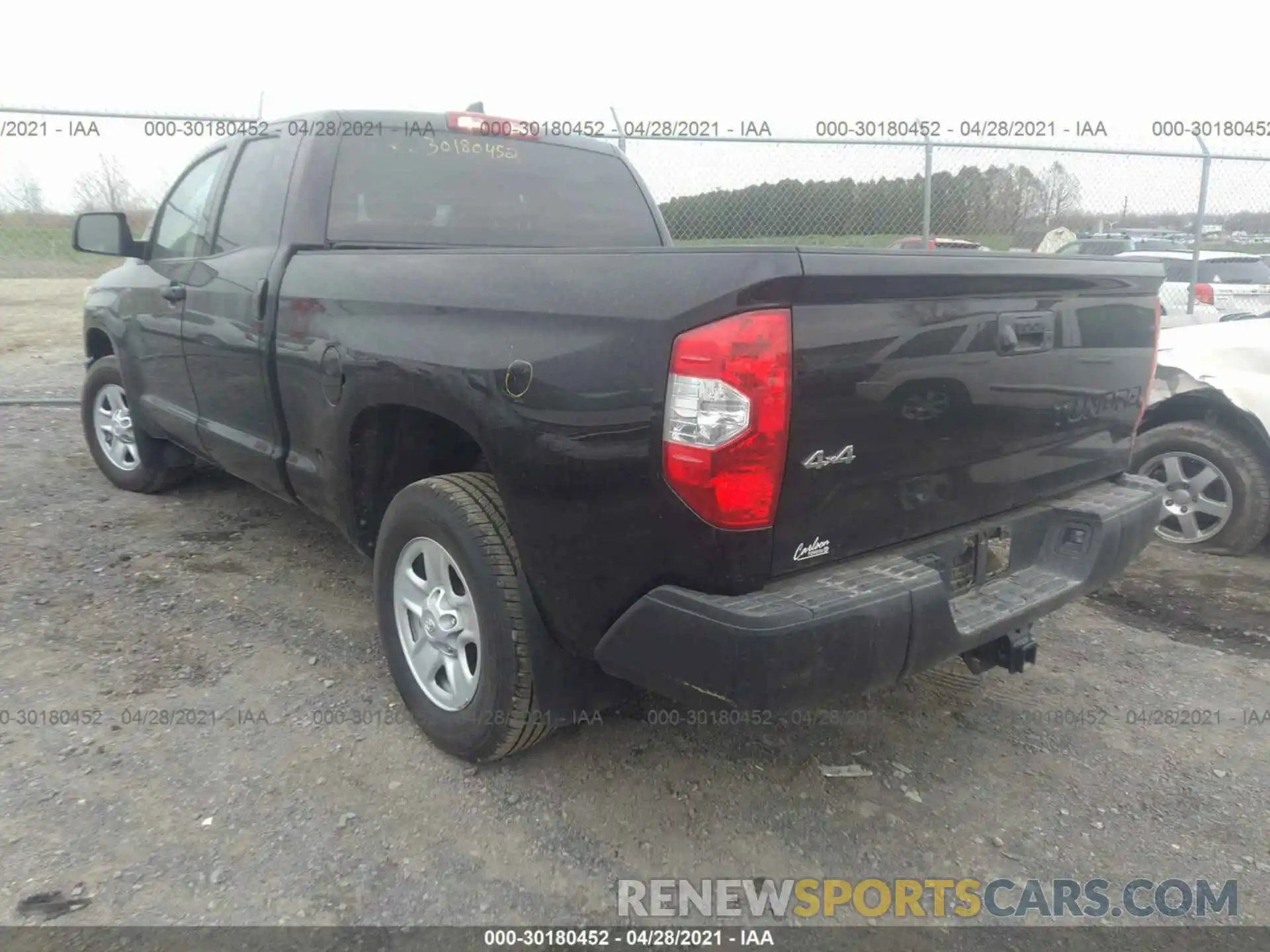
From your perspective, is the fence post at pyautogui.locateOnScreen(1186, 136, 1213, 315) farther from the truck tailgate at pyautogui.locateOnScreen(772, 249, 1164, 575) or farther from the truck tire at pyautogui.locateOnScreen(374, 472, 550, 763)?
the truck tire at pyautogui.locateOnScreen(374, 472, 550, 763)

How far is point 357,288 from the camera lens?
2855mm

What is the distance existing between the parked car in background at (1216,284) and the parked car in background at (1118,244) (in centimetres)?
33

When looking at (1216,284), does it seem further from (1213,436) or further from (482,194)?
(482,194)

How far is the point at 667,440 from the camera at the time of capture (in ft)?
6.57

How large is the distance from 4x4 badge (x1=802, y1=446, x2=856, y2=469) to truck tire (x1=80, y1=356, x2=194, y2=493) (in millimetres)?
4045

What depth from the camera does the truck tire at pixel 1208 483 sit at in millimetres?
4477

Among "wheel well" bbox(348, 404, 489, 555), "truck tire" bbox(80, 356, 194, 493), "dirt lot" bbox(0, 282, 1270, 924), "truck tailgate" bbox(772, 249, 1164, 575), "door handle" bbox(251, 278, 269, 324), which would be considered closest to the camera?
"truck tailgate" bbox(772, 249, 1164, 575)

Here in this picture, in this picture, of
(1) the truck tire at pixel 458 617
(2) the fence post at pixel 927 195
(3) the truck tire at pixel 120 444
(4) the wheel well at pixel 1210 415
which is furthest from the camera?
(2) the fence post at pixel 927 195

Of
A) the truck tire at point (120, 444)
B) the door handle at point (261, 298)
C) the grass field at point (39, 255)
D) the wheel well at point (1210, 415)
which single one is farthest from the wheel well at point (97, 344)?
the wheel well at point (1210, 415)

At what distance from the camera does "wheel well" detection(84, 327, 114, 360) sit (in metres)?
5.10

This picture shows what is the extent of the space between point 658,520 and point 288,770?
58.3 inches

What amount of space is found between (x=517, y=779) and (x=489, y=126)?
104 inches

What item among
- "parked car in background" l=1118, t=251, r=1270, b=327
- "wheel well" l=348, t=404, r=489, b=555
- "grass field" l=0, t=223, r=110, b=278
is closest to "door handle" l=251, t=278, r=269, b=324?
"wheel well" l=348, t=404, r=489, b=555

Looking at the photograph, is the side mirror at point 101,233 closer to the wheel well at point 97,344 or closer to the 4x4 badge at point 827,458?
the wheel well at point 97,344
